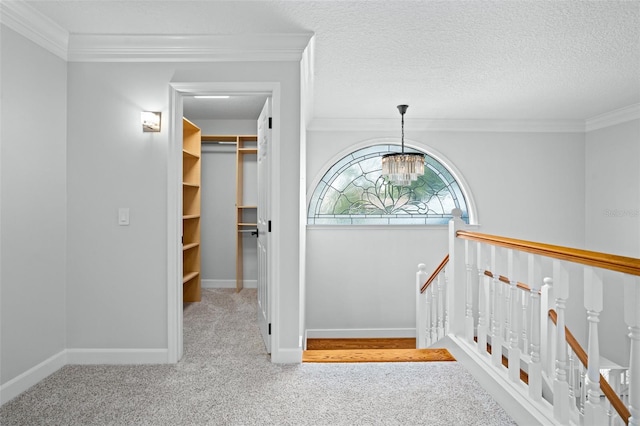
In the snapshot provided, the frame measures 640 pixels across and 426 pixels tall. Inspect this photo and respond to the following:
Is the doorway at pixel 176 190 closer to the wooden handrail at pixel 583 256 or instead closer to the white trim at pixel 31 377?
the white trim at pixel 31 377

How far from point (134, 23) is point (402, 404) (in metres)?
2.88

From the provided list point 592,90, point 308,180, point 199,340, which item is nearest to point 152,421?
point 199,340

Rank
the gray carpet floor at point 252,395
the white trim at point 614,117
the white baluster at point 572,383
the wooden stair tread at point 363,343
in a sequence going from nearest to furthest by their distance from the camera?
the white baluster at point 572,383
the gray carpet floor at point 252,395
the white trim at point 614,117
the wooden stair tread at point 363,343

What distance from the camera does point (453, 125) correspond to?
17.3 feet

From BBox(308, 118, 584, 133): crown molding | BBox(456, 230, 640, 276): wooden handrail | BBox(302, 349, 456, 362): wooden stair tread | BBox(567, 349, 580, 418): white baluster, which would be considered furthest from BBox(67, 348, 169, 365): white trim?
BBox(308, 118, 584, 133): crown molding

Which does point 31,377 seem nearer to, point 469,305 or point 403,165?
point 469,305

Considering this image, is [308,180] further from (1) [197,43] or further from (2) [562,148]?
(2) [562,148]

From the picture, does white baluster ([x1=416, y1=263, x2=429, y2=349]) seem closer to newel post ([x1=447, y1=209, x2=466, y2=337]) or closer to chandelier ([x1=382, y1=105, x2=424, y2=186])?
chandelier ([x1=382, y1=105, x2=424, y2=186])

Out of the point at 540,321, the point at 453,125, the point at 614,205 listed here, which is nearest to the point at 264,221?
the point at 540,321

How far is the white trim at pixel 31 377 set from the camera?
228 centimetres

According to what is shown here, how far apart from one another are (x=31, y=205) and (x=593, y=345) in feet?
10.2

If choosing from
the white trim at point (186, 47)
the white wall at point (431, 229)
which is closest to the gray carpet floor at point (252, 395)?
the white trim at point (186, 47)

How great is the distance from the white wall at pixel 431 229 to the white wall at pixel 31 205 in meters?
3.08

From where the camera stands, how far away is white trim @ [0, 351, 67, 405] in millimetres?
2283
